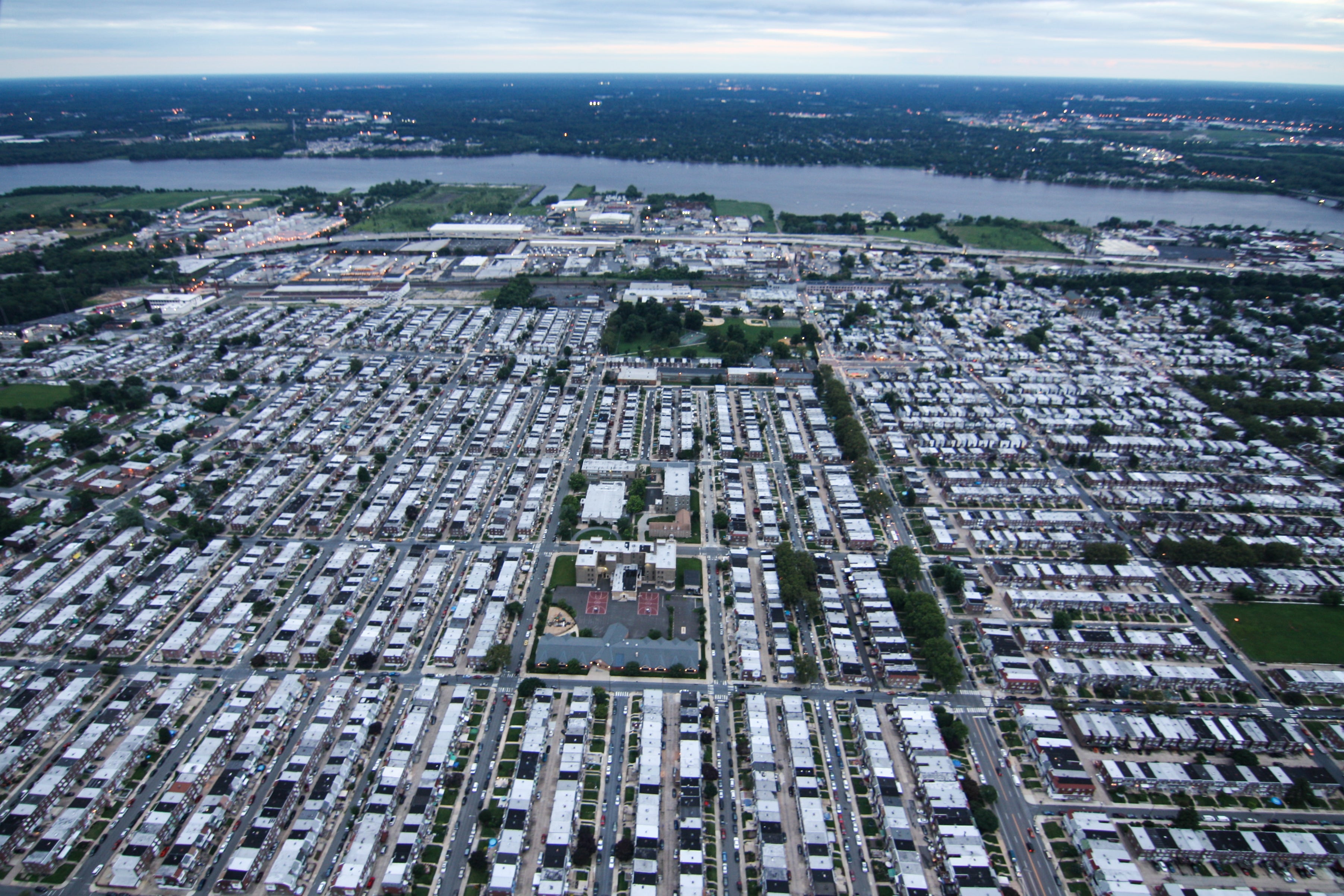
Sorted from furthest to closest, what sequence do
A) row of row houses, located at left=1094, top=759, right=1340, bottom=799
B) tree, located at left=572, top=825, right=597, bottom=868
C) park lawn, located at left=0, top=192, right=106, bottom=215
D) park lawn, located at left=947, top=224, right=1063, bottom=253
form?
park lawn, located at left=0, top=192, right=106, bottom=215 → park lawn, located at left=947, top=224, right=1063, bottom=253 → row of row houses, located at left=1094, top=759, right=1340, bottom=799 → tree, located at left=572, top=825, right=597, bottom=868

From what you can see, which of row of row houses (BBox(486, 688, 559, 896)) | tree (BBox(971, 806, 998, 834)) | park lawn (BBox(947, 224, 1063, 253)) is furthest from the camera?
park lawn (BBox(947, 224, 1063, 253))

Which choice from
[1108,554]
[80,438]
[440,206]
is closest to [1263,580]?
[1108,554]

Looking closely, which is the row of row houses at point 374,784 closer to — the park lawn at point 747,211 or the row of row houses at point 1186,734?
the row of row houses at point 1186,734

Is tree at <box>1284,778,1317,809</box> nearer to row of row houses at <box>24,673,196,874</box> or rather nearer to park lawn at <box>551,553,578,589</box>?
park lawn at <box>551,553,578,589</box>

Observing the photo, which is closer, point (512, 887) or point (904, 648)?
point (512, 887)

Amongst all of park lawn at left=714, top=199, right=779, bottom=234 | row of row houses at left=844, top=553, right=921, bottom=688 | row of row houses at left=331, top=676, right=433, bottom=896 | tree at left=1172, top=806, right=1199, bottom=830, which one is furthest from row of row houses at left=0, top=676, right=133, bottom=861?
park lawn at left=714, top=199, right=779, bottom=234

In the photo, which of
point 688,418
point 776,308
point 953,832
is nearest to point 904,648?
point 953,832

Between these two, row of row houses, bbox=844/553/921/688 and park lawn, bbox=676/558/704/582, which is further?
park lawn, bbox=676/558/704/582

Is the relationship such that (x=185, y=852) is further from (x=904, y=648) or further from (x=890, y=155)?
(x=890, y=155)
